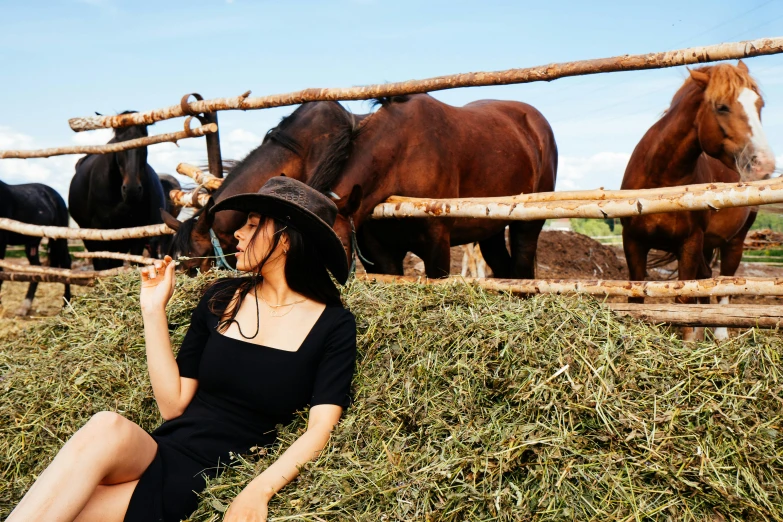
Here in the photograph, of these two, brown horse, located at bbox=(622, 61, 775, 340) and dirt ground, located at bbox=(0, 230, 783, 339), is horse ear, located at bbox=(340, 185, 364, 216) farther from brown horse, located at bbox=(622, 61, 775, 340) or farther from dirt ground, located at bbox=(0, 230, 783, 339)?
dirt ground, located at bbox=(0, 230, 783, 339)

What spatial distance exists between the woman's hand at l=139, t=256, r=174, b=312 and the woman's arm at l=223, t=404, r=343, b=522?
72cm

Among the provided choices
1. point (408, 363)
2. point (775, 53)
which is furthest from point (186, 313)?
point (775, 53)

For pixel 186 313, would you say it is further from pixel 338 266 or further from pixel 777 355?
pixel 777 355

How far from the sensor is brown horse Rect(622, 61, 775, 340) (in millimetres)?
4586

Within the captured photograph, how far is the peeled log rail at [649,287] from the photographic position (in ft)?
10.2

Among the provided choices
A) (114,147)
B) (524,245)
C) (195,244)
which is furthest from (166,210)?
(524,245)

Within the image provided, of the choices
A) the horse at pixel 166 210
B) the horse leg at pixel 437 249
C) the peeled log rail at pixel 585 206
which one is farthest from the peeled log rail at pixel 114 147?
the horse leg at pixel 437 249

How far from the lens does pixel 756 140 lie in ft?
14.8

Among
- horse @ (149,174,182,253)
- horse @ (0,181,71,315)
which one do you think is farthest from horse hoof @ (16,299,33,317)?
horse @ (149,174,182,253)

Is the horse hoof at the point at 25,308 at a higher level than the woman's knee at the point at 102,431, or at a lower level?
lower

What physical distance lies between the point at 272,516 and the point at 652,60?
307 centimetres

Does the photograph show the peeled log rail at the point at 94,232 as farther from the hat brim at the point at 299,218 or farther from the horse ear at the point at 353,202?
the hat brim at the point at 299,218

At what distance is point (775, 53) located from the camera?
124 inches

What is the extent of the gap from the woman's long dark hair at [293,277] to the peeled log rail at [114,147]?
3.24 metres
